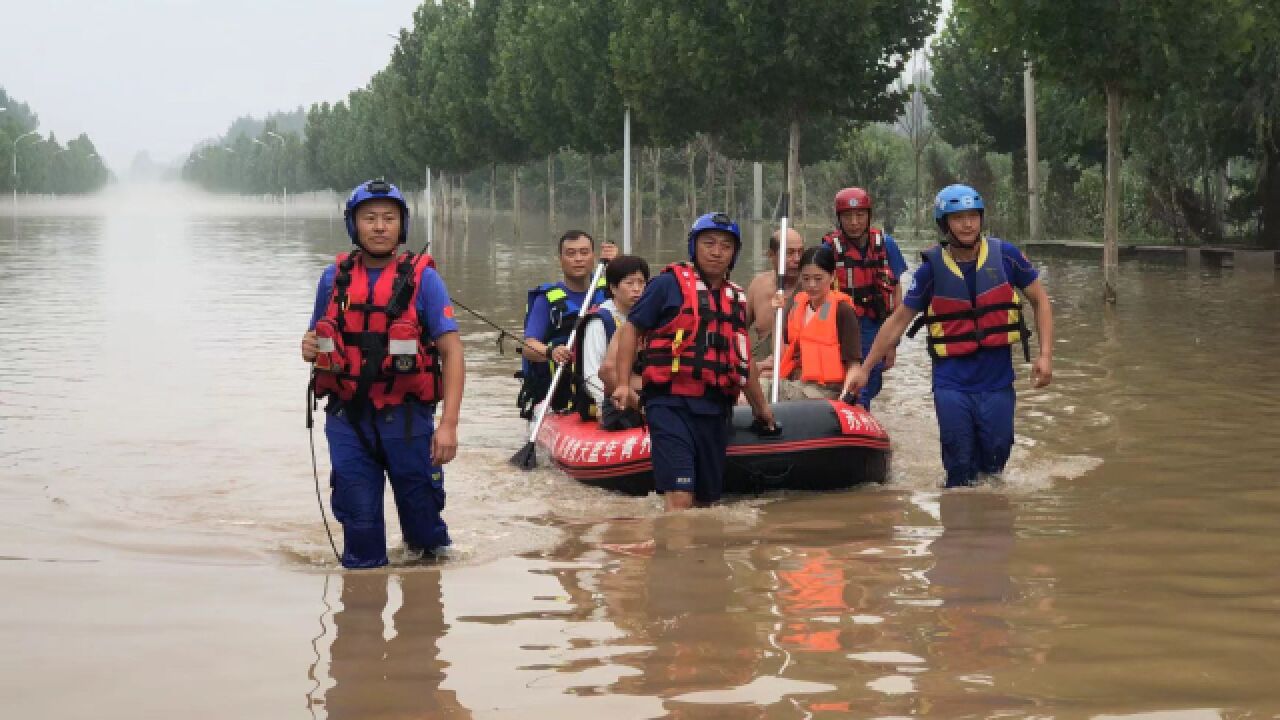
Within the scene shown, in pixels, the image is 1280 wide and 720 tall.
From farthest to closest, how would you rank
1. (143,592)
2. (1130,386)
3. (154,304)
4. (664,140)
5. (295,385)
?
(664,140), (154,304), (295,385), (1130,386), (143,592)

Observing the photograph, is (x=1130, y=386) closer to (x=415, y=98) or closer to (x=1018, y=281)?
(x=1018, y=281)

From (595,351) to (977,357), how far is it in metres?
2.40

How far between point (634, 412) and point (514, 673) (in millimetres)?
4413

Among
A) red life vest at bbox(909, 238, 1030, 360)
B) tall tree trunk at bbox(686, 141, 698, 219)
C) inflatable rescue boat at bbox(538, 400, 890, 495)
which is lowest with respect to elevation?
inflatable rescue boat at bbox(538, 400, 890, 495)

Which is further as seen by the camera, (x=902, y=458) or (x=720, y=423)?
(x=902, y=458)

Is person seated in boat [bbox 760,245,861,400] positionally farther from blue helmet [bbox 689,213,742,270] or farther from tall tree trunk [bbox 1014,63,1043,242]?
tall tree trunk [bbox 1014,63,1043,242]

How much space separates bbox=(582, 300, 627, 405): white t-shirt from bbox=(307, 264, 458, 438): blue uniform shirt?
315 centimetres

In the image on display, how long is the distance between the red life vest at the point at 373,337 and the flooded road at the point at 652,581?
2.66 feet

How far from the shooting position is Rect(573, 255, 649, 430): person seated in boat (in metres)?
9.93

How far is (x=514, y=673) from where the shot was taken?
5613 mm

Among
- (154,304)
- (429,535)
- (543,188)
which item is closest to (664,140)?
(154,304)

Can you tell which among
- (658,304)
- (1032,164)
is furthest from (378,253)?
(1032,164)

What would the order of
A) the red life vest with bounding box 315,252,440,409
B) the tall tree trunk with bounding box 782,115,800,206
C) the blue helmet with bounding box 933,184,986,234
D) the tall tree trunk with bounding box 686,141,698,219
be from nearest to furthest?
the red life vest with bounding box 315,252,440,409
the blue helmet with bounding box 933,184,986,234
the tall tree trunk with bounding box 782,115,800,206
the tall tree trunk with bounding box 686,141,698,219

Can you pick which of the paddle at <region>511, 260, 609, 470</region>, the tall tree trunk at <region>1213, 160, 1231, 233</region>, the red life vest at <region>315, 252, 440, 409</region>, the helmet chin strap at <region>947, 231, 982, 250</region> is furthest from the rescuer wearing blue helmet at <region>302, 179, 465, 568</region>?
the tall tree trunk at <region>1213, 160, 1231, 233</region>
